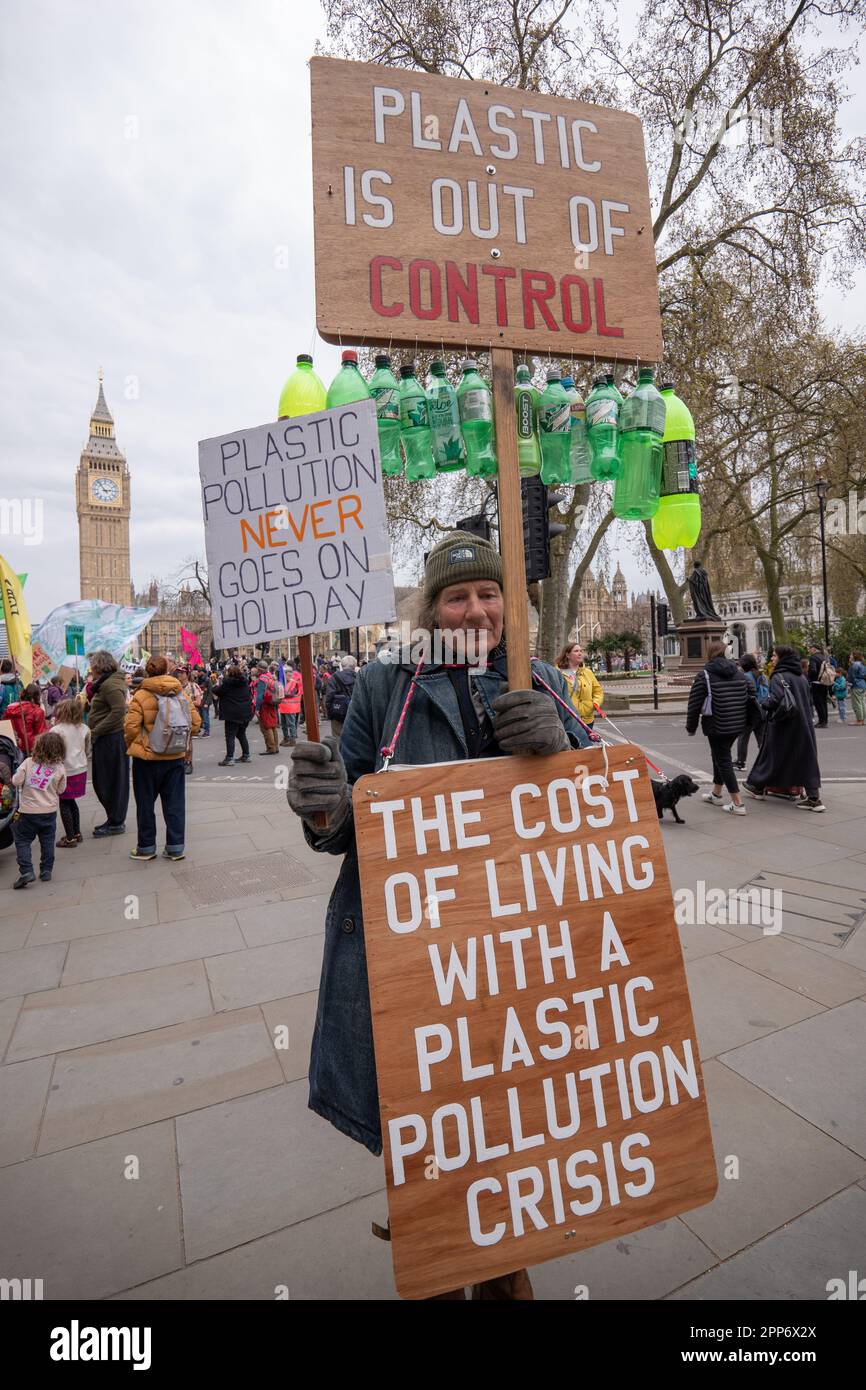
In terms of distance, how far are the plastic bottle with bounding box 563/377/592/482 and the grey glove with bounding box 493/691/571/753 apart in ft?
5.35

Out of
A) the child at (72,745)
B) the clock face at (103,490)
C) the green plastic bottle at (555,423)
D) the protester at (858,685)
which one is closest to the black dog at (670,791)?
the green plastic bottle at (555,423)

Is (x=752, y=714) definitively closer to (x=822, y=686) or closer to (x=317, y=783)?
(x=317, y=783)

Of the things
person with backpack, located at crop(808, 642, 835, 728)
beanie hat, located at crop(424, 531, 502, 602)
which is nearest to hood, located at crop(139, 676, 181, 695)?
beanie hat, located at crop(424, 531, 502, 602)

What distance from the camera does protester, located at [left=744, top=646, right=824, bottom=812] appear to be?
704 centimetres

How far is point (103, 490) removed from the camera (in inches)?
3263

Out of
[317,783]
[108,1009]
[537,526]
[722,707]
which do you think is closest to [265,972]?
[108,1009]

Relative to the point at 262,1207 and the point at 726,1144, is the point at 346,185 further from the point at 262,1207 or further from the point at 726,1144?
the point at 726,1144

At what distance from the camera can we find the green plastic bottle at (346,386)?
94.5 inches

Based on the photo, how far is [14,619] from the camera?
876 cm

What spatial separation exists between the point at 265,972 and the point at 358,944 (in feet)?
7.60

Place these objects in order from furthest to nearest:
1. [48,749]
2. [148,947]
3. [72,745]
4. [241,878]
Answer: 1. [72,745]
2. [48,749]
3. [241,878]
4. [148,947]

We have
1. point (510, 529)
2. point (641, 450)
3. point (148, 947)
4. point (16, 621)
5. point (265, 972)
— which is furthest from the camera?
point (16, 621)

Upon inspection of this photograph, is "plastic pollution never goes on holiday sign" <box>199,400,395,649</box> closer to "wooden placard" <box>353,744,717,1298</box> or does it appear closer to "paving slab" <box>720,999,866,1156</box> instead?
"wooden placard" <box>353,744,717,1298</box>

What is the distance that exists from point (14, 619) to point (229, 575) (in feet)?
28.4
